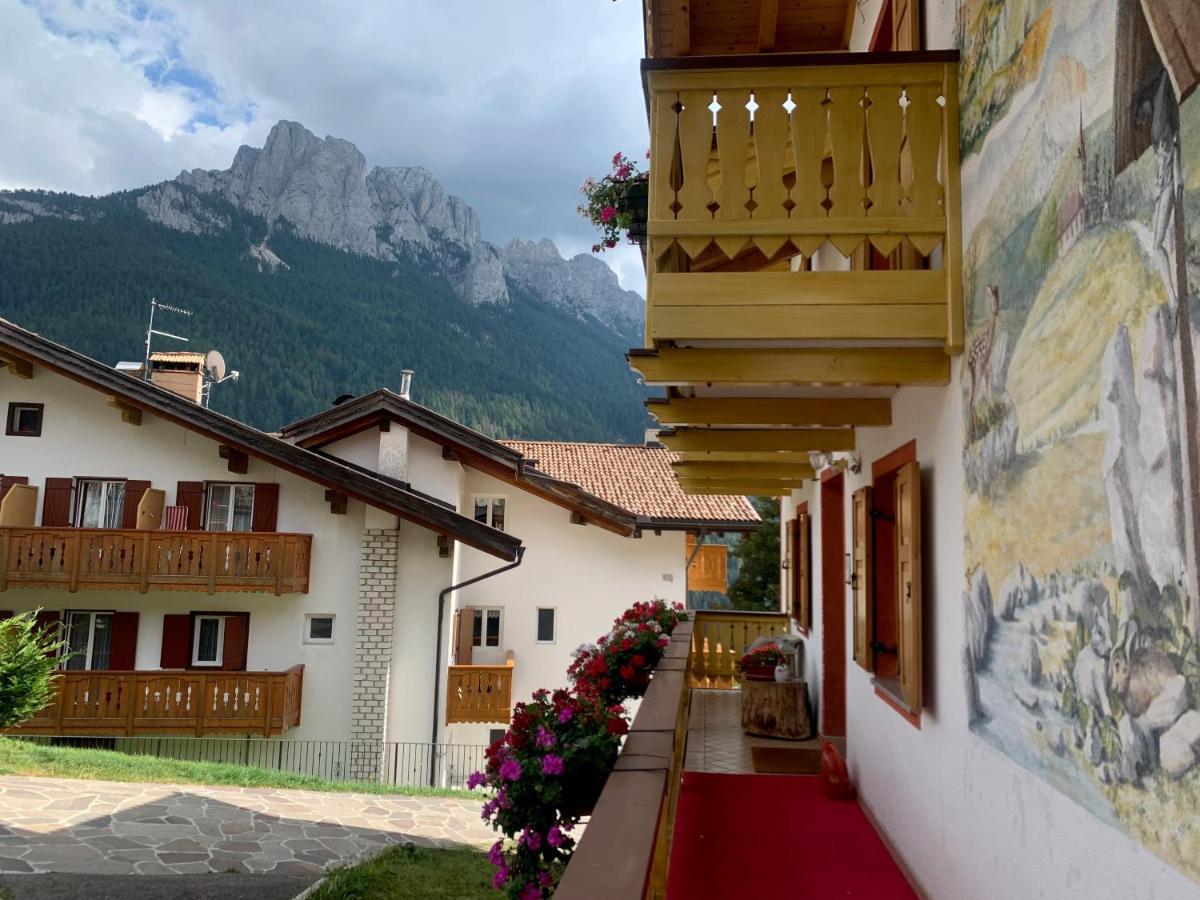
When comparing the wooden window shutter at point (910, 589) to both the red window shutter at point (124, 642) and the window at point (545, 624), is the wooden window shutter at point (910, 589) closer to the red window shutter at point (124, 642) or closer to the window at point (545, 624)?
the red window shutter at point (124, 642)

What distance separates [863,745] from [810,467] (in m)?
3.14

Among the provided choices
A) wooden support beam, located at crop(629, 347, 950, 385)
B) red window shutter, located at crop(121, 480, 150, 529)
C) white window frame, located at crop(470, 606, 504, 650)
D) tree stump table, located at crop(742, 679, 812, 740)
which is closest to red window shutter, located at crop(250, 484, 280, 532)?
red window shutter, located at crop(121, 480, 150, 529)

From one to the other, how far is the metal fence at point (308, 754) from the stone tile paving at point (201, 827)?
320cm

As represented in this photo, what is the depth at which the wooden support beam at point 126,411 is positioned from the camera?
15734 mm

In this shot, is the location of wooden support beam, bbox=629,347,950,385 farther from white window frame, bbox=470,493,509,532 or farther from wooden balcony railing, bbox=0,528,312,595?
white window frame, bbox=470,493,509,532

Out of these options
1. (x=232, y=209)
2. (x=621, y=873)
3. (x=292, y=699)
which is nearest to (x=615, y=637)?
(x=621, y=873)

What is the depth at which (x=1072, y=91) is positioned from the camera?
95.6 inches

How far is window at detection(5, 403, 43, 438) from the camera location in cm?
1623

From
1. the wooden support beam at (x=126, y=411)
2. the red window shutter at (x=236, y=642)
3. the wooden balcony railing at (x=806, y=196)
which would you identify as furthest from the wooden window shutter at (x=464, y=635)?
the wooden balcony railing at (x=806, y=196)

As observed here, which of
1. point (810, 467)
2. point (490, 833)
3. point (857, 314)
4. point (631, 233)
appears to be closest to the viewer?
point (857, 314)

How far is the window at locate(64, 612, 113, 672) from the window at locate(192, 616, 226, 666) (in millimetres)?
1527

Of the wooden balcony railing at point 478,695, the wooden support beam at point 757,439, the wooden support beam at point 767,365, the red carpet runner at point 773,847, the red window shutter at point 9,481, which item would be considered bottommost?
the wooden balcony railing at point 478,695

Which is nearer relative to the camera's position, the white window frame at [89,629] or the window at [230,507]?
the white window frame at [89,629]

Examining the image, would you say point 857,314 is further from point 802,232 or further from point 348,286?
point 348,286
